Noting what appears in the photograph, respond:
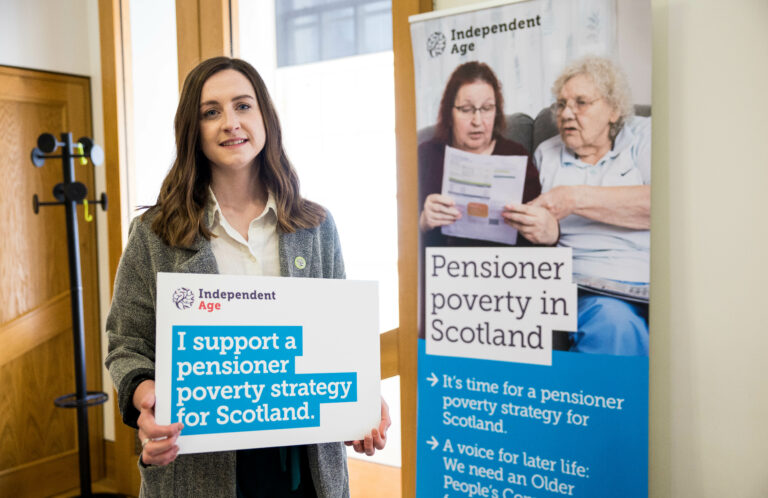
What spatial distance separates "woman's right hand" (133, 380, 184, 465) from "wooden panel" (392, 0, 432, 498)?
97cm

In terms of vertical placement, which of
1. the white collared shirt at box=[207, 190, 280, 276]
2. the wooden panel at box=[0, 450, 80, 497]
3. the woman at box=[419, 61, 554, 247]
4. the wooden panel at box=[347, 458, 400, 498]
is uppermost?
the woman at box=[419, 61, 554, 247]

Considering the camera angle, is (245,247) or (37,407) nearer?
(245,247)

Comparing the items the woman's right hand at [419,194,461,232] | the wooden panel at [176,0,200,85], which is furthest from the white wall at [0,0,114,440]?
the woman's right hand at [419,194,461,232]

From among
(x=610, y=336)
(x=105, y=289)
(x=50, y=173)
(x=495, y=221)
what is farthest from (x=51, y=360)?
(x=610, y=336)

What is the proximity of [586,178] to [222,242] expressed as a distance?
962 millimetres

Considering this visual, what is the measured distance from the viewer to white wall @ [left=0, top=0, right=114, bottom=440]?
10.5 ft

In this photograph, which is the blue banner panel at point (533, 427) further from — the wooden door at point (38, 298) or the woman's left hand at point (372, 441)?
the wooden door at point (38, 298)

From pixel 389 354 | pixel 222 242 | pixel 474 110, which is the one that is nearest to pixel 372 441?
pixel 222 242

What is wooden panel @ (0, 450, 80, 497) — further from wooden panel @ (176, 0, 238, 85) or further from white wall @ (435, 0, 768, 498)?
white wall @ (435, 0, 768, 498)

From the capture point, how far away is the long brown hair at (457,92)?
71.1 inches

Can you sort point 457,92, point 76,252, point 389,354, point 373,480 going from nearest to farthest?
1. point 457,92
2. point 389,354
3. point 373,480
4. point 76,252

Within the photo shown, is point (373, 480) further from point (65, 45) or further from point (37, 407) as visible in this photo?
point (65, 45)

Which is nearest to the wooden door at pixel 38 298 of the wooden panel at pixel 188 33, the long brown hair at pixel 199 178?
the wooden panel at pixel 188 33

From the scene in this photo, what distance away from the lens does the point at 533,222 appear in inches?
69.2
